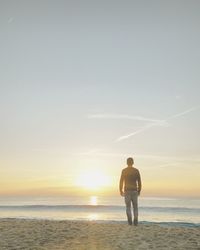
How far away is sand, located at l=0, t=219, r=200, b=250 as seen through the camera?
51.8 feet

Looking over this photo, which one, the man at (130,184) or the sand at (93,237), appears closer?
the sand at (93,237)

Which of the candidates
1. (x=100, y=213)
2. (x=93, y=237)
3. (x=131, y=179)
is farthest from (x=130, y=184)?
(x=100, y=213)

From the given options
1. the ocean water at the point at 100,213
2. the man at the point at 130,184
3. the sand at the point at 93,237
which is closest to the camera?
the sand at the point at 93,237

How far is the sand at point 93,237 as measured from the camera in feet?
51.8

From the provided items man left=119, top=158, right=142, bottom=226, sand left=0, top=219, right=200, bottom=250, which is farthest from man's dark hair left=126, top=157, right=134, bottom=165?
sand left=0, top=219, right=200, bottom=250

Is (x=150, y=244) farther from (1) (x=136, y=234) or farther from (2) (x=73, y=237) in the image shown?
(2) (x=73, y=237)

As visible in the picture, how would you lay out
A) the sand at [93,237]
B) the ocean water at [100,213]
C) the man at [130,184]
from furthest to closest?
1. the ocean water at [100,213]
2. the man at [130,184]
3. the sand at [93,237]

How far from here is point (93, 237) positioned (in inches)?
681

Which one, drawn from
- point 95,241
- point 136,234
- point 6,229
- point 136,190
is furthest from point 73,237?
point 136,190

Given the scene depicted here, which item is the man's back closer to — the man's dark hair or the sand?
the man's dark hair

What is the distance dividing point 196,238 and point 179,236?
0.68 m

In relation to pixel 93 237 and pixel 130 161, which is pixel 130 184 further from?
pixel 93 237

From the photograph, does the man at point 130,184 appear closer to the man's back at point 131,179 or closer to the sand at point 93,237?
the man's back at point 131,179

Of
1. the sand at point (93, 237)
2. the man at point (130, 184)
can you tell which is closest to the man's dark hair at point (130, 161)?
the man at point (130, 184)
